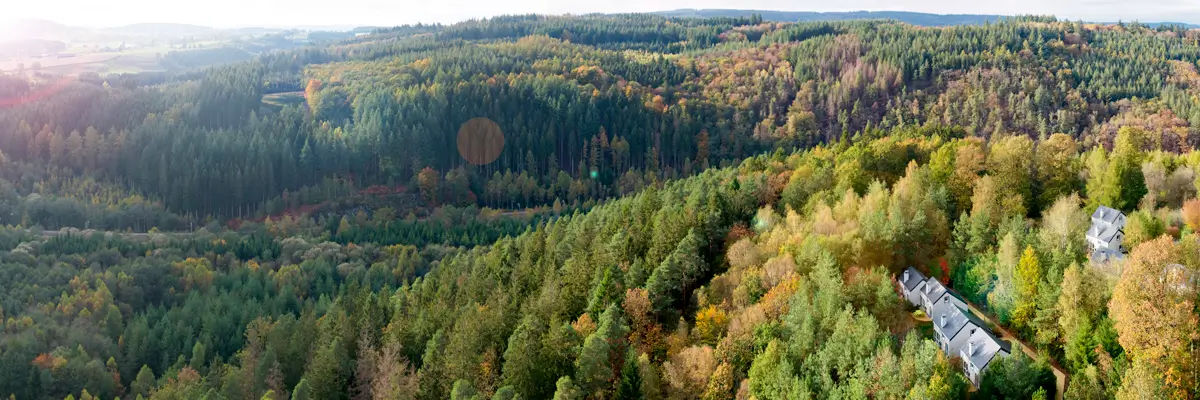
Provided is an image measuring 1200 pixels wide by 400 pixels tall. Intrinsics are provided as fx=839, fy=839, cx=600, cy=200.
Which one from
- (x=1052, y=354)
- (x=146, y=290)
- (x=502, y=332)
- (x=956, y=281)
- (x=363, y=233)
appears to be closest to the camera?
(x=1052, y=354)

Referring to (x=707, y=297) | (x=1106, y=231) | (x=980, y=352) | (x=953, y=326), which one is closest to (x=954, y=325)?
(x=953, y=326)

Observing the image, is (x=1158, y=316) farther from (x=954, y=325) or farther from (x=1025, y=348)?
(x=954, y=325)

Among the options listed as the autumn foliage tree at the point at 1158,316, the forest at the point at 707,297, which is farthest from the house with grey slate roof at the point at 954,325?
the autumn foliage tree at the point at 1158,316

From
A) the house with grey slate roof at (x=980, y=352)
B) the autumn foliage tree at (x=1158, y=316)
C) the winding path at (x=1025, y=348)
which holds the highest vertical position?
the autumn foliage tree at (x=1158, y=316)

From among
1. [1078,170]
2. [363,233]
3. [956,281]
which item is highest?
[1078,170]

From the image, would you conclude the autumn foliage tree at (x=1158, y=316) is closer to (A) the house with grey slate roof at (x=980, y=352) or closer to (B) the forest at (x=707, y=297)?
(B) the forest at (x=707, y=297)

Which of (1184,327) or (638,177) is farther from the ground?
(1184,327)

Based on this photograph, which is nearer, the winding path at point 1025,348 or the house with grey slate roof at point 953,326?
the winding path at point 1025,348

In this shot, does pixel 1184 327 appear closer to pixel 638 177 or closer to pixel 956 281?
pixel 956 281

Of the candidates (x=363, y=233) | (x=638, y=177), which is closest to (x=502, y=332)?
(x=363, y=233)
